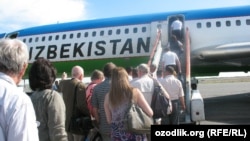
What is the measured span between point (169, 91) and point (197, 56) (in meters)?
9.70

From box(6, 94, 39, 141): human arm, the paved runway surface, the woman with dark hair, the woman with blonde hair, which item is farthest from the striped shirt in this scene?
the paved runway surface

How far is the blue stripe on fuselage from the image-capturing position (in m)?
17.2

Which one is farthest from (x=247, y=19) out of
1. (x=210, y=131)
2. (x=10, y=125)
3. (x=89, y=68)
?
(x=10, y=125)

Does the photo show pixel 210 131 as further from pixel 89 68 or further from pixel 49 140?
pixel 89 68

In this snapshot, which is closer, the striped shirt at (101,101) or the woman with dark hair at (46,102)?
the woman with dark hair at (46,102)

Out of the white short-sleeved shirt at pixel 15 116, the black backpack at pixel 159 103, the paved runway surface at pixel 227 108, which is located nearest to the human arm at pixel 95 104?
the black backpack at pixel 159 103

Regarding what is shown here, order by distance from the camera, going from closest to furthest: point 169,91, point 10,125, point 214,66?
point 10,125 → point 169,91 → point 214,66

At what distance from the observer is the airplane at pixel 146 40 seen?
55.4ft

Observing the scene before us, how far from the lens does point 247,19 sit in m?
17.0

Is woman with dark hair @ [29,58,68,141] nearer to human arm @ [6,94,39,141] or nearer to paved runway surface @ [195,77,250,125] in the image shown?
human arm @ [6,94,39,141]

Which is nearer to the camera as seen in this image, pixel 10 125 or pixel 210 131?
pixel 10 125

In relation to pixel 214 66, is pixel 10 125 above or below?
below

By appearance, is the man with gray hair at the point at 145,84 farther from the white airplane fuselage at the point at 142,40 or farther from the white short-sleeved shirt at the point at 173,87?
the white airplane fuselage at the point at 142,40

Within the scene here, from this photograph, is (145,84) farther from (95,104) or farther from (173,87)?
(173,87)
